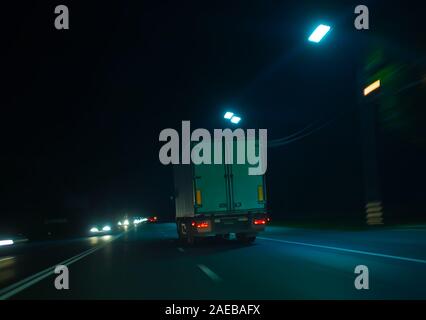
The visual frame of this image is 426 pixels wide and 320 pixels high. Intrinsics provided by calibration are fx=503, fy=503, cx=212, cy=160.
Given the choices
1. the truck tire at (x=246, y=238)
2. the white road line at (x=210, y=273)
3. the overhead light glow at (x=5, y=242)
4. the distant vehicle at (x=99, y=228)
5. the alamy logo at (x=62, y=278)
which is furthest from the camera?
the distant vehicle at (x=99, y=228)

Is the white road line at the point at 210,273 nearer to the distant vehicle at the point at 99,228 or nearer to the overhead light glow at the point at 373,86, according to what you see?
the overhead light glow at the point at 373,86

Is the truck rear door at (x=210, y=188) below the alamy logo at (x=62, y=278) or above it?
above

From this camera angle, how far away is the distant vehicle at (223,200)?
17.9 metres

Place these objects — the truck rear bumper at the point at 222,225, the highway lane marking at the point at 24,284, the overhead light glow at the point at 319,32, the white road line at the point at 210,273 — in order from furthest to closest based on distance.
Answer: the truck rear bumper at the point at 222,225 < the overhead light glow at the point at 319,32 < the white road line at the point at 210,273 < the highway lane marking at the point at 24,284

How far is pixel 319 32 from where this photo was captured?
12438 millimetres

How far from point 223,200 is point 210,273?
7.30m

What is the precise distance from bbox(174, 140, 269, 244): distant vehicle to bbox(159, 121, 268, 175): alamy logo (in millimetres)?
268

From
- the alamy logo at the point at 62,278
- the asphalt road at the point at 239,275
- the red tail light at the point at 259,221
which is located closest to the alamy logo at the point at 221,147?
the red tail light at the point at 259,221

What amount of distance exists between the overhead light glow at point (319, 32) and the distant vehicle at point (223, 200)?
21.4ft

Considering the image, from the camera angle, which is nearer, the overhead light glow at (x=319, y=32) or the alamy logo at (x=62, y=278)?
the alamy logo at (x=62, y=278)

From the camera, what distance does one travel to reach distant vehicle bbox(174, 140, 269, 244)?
1794 centimetres

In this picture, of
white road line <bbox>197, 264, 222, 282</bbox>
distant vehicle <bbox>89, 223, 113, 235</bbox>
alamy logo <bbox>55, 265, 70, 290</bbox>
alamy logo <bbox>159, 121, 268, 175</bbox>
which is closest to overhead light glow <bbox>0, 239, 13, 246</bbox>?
distant vehicle <bbox>89, 223, 113, 235</bbox>
